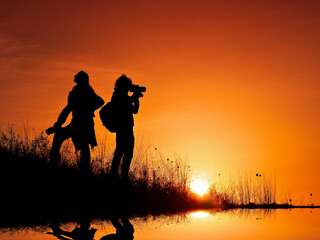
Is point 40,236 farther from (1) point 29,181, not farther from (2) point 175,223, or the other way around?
(1) point 29,181

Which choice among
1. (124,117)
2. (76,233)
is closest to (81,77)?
(124,117)

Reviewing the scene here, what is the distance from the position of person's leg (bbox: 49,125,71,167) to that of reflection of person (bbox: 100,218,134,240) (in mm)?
3761

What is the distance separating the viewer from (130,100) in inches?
417

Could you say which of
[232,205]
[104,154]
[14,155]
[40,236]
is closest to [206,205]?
[232,205]

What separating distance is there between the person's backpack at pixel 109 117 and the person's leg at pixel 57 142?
0.94 metres

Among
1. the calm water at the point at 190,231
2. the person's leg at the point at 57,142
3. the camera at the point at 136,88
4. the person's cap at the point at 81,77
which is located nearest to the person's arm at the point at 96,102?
the person's cap at the point at 81,77

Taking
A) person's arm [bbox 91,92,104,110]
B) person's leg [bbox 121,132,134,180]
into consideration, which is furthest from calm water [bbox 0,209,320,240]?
person's arm [bbox 91,92,104,110]

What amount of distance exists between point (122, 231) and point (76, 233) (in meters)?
0.62

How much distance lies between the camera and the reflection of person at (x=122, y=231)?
540 cm

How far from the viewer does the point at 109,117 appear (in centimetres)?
1052

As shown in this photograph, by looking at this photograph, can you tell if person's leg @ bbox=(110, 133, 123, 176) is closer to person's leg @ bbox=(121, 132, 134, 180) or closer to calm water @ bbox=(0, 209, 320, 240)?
person's leg @ bbox=(121, 132, 134, 180)

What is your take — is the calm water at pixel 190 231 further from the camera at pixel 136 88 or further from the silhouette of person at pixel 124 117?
the camera at pixel 136 88

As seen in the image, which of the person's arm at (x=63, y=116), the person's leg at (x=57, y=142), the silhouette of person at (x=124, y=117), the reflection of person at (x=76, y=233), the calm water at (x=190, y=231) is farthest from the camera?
the person's arm at (x=63, y=116)

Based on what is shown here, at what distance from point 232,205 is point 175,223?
5.88 meters
